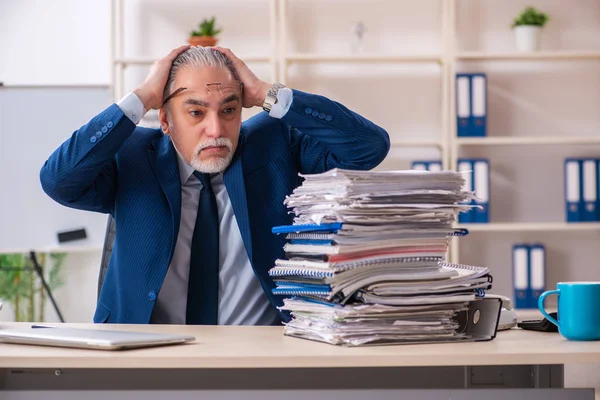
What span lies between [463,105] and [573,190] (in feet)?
2.29

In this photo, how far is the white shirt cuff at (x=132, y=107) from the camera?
1923mm

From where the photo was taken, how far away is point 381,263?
135 centimetres

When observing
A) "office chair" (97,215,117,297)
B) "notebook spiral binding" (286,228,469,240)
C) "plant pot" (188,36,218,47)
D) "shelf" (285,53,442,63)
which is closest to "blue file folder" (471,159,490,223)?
"shelf" (285,53,442,63)

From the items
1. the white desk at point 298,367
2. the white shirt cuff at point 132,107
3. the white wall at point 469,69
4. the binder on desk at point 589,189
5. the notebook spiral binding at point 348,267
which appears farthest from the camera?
the white wall at point 469,69

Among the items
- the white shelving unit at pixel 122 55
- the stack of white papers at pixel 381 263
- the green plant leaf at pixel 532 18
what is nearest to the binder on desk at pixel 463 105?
the green plant leaf at pixel 532 18

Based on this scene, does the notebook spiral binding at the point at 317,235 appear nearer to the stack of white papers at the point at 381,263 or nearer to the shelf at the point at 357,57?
the stack of white papers at the point at 381,263

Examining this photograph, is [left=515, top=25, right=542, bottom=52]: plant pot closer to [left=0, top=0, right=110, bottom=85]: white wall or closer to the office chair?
[left=0, top=0, right=110, bottom=85]: white wall

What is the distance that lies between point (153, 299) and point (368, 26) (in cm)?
290

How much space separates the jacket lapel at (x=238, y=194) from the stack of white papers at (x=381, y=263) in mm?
548

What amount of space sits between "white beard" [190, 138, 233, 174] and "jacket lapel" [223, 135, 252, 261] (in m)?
0.02

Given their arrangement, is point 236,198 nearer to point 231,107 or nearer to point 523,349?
point 231,107

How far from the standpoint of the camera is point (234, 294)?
202 centimetres

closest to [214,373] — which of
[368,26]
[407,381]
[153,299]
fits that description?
[407,381]

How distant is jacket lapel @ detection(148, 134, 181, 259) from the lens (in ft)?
6.43
